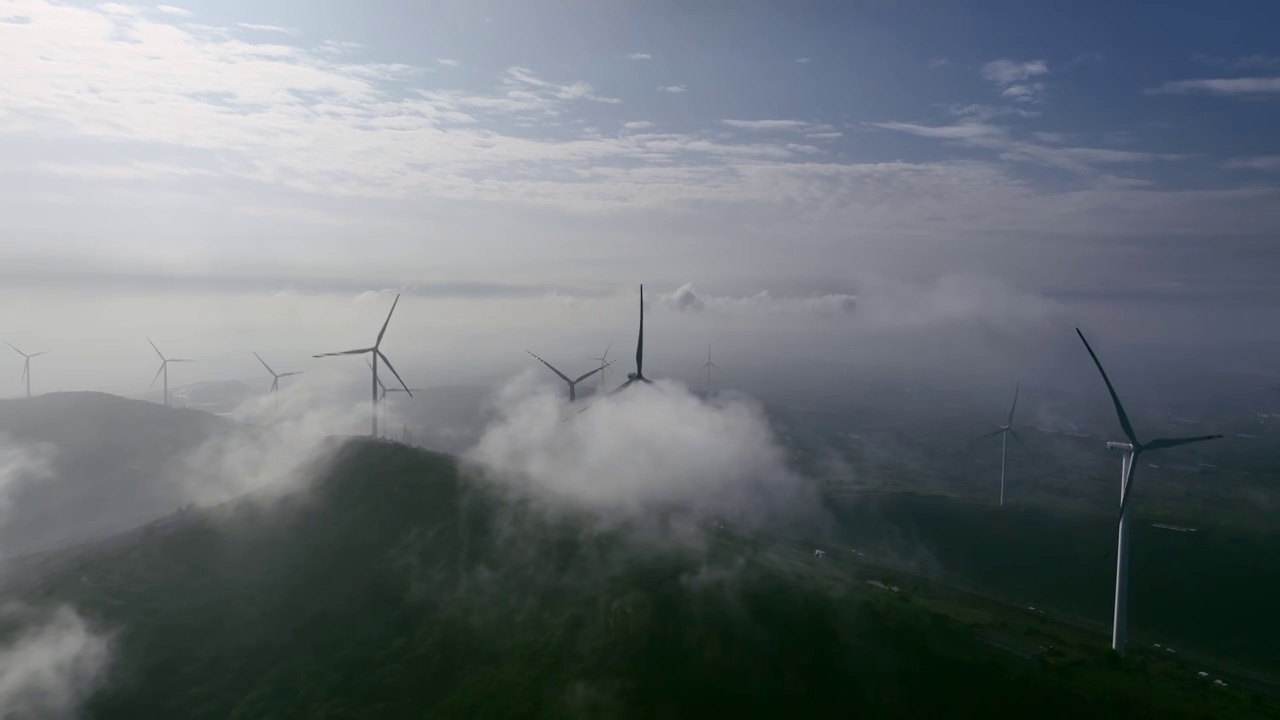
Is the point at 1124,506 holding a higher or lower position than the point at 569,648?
higher

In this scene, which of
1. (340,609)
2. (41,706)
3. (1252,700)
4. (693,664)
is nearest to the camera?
(41,706)

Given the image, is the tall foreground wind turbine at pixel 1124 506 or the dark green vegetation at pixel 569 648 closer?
the dark green vegetation at pixel 569 648

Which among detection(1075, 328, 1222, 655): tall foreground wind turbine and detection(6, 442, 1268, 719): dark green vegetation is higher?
detection(1075, 328, 1222, 655): tall foreground wind turbine

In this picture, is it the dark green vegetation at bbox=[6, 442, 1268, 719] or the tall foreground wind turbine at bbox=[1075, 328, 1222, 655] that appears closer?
the dark green vegetation at bbox=[6, 442, 1268, 719]

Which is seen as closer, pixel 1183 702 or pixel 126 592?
pixel 1183 702

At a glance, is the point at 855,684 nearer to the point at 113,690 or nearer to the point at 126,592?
the point at 113,690

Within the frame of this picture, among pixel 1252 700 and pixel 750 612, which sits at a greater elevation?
pixel 750 612

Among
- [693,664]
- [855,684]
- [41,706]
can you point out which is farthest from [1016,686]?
[41,706]

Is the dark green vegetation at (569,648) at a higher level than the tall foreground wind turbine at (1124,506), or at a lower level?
lower
